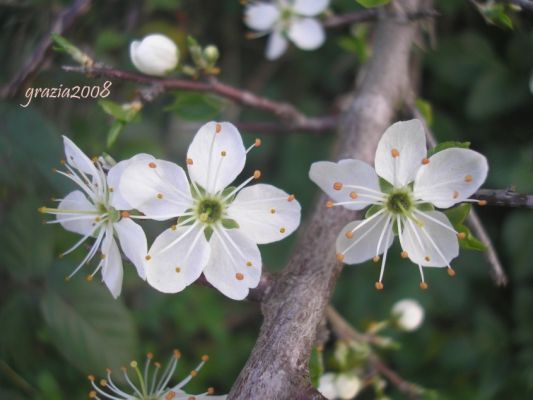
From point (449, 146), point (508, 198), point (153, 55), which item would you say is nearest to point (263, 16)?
point (153, 55)

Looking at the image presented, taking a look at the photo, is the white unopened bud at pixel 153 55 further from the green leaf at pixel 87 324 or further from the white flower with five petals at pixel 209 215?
the green leaf at pixel 87 324

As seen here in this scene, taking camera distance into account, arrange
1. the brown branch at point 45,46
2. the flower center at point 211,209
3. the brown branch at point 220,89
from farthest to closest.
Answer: the brown branch at point 45,46
the brown branch at point 220,89
the flower center at point 211,209

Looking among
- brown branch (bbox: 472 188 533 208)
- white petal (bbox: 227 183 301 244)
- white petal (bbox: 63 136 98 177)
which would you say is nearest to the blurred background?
white petal (bbox: 63 136 98 177)

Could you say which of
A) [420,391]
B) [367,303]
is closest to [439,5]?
[367,303]

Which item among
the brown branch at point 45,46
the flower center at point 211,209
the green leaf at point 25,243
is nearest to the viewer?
the flower center at point 211,209

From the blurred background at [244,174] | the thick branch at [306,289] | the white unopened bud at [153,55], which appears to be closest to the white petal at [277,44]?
the blurred background at [244,174]

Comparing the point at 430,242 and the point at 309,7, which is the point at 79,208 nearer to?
the point at 430,242
